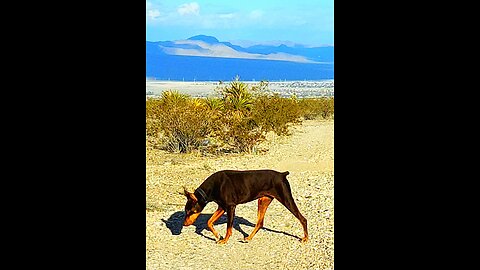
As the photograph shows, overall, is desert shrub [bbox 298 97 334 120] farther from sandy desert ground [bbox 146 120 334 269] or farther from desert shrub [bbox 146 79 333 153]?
sandy desert ground [bbox 146 120 334 269]

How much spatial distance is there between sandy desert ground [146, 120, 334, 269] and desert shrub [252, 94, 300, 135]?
30.2 inches

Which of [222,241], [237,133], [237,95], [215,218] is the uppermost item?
[237,95]

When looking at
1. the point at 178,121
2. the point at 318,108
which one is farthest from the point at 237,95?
the point at 318,108

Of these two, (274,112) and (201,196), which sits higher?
(274,112)

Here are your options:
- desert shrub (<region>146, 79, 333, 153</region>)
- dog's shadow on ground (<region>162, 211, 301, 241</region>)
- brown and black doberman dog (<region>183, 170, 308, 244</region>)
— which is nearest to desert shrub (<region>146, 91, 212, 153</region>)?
desert shrub (<region>146, 79, 333, 153</region>)

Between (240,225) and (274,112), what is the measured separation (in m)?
3.08

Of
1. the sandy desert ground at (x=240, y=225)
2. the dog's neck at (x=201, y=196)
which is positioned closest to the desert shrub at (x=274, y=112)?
the sandy desert ground at (x=240, y=225)

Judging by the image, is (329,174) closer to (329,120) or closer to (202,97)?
(202,97)

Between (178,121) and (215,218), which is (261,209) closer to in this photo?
(215,218)

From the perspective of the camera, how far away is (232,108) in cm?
575

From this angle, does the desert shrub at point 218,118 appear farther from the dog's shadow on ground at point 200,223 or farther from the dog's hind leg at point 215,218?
the dog's hind leg at point 215,218

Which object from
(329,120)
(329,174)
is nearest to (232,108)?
(329,174)

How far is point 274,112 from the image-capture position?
595 centimetres
